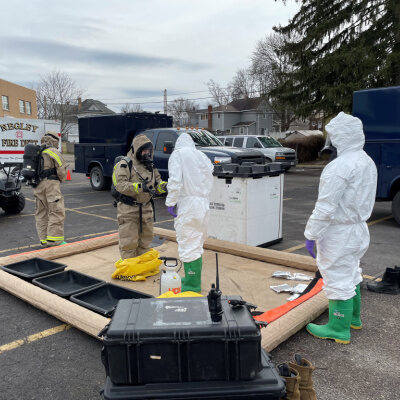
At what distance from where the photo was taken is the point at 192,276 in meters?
4.31

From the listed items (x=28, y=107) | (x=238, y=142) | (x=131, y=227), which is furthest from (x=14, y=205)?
(x=28, y=107)

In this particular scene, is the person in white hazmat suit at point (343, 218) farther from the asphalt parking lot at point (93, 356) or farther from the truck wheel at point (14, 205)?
the truck wheel at point (14, 205)

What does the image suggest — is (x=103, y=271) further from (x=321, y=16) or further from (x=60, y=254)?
(x=321, y=16)

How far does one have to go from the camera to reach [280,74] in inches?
768

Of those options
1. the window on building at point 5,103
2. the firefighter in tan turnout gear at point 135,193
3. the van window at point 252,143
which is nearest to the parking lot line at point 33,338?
the firefighter in tan turnout gear at point 135,193

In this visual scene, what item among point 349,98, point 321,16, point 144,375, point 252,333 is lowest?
point 144,375

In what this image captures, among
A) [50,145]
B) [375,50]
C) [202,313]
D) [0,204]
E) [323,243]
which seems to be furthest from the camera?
[375,50]

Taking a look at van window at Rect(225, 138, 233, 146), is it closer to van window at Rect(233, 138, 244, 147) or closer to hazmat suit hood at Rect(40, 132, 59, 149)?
van window at Rect(233, 138, 244, 147)

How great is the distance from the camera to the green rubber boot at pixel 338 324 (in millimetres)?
3256

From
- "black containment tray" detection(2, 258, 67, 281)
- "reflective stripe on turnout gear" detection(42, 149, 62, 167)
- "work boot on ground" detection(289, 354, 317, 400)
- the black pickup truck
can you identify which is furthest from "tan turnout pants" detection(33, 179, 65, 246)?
"work boot on ground" detection(289, 354, 317, 400)

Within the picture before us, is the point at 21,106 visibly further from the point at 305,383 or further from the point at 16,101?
the point at 305,383

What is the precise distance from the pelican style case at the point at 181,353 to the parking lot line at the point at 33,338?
1723 millimetres

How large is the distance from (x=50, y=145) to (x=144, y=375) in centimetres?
527

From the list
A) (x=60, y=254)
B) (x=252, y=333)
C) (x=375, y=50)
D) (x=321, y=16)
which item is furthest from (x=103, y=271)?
(x=321, y=16)
